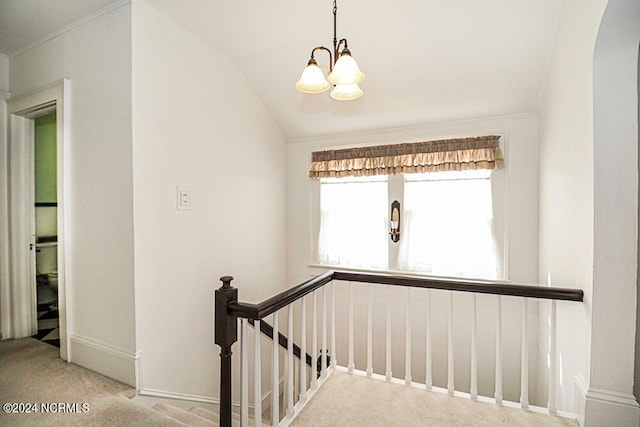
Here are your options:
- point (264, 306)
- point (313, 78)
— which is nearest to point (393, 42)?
point (313, 78)

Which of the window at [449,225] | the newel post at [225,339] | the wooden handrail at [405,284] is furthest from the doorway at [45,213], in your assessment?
the window at [449,225]

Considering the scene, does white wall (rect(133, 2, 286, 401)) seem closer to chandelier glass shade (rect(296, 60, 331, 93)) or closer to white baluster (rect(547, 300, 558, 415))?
chandelier glass shade (rect(296, 60, 331, 93))

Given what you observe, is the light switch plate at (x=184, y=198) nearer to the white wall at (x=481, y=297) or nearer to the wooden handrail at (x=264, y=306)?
the wooden handrail at (x=264, y=306)

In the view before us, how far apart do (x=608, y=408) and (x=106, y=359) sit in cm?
278

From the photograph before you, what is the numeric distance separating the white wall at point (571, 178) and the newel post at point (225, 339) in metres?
1.70

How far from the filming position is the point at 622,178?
1294 millimetres

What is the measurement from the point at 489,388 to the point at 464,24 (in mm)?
3154

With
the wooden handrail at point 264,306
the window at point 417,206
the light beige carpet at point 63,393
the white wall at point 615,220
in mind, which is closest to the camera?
the white wall at point 615,220

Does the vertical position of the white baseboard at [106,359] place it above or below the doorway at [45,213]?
below

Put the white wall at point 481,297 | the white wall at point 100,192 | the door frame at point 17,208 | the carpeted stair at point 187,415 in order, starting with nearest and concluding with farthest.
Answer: the carpeted stair at point 187,415 < the white wall at point 100,192 < the door frame at point 17,208 < the white wall at point 481,297

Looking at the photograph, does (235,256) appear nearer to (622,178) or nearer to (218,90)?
(218,90)

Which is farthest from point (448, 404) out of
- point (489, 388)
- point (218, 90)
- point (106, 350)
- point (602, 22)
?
point (218, 90)

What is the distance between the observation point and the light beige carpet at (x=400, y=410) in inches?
67.1

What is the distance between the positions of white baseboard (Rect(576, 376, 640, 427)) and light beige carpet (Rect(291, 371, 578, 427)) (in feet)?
1.04
